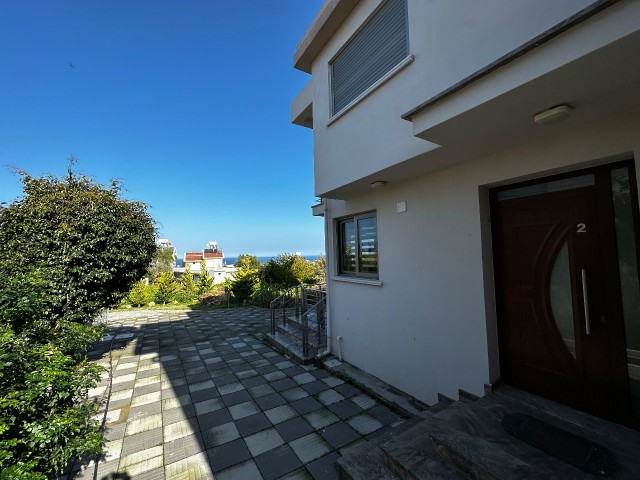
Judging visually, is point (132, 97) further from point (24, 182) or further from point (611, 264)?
point (611, 264)

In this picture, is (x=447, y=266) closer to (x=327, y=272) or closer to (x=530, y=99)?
(x=530, y=99)

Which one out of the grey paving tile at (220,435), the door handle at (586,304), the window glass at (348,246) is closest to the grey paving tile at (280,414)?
the grey paving tile at (220,435)

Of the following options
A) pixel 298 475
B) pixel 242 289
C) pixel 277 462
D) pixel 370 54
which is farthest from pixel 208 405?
pixel 242 289

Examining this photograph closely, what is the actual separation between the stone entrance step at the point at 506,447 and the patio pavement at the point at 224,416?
79 centimetres

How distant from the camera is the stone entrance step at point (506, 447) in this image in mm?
1953

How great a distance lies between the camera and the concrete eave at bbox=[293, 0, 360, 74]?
14.1 feet

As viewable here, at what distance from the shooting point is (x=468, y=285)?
329 centimetres

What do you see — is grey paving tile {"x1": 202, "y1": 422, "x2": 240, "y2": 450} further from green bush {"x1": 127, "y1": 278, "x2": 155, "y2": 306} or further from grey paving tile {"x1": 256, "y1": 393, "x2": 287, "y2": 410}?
green bush {"x1": 127, "y1": 278, "x2": 155, "y2": 306}

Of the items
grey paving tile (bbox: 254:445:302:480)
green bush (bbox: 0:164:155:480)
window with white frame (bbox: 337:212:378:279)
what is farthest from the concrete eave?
grey paving tile (bbox: 254:445:302:480)

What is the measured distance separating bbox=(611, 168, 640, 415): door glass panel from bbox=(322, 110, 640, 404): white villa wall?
365 mm

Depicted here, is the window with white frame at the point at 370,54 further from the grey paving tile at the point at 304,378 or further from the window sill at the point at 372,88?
the grey paving tile at the point at 304,378

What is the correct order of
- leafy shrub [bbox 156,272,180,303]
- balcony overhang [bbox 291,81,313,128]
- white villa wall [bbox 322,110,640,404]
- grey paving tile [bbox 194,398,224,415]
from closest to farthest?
1. white villa wall [bbox 322,110,640,404]
2. grey paving tile [bbox 194,398,224,415]
3. balcony overhang [bbox 291,81,313,128]
4. leafy shrub [bbox 156,272,180,303]

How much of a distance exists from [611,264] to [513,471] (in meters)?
1.99

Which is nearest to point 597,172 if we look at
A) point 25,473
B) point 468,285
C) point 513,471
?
point 468,285
